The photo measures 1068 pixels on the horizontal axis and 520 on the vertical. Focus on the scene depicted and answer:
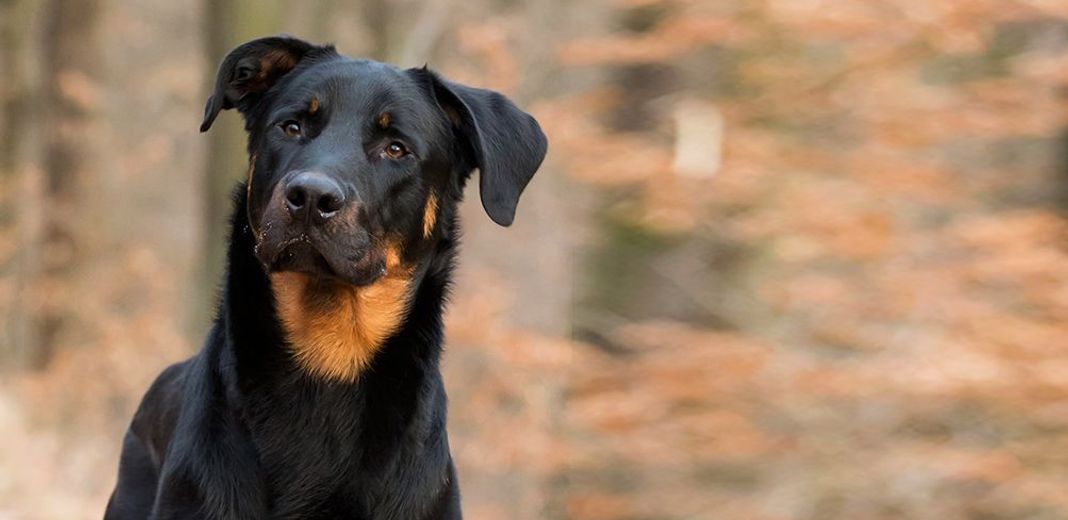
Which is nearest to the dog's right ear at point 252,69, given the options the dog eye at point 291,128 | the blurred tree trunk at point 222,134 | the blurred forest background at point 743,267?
the dog eye at point 291,128

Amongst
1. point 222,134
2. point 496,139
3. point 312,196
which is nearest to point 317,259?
point 312,196

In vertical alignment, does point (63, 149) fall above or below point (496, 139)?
below

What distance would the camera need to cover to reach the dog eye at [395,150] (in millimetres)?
4555

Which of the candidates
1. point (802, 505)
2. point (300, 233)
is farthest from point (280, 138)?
point (802, 505)

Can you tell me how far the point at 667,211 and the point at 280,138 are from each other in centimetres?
676

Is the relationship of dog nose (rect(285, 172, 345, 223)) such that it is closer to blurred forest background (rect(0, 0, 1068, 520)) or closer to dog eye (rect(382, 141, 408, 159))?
dog eye (rect(382, 141, 408, 159))

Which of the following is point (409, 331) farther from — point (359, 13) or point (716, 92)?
point (716, 92)

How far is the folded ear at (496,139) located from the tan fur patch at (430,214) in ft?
0.50

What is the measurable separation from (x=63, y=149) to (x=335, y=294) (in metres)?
9.97

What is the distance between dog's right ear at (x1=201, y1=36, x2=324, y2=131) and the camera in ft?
15.2

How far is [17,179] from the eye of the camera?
1495cm

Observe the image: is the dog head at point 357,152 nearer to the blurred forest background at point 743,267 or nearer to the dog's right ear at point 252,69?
the dog's right ear at point 252,69

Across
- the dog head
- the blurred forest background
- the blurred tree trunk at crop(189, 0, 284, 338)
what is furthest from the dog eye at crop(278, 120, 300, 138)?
the blurred forest background

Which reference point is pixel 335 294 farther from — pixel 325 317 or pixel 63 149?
pixel 63 149
